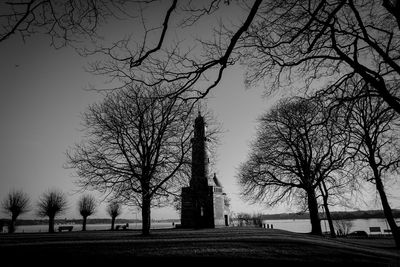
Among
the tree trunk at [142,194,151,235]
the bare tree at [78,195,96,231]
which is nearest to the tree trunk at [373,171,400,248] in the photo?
the tree trunk at [142,194,151,235]

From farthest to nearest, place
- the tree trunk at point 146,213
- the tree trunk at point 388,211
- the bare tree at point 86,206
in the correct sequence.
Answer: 1. the bare tree at point 86,206
2. the tree trunk at point 146,213
3. the tree trunk at point 388,211

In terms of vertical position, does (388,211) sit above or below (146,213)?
below

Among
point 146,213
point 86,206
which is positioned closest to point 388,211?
point 146,213

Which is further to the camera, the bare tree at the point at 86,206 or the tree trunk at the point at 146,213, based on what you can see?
the bare tree at the point at 86,206

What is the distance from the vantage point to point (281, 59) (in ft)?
24.8

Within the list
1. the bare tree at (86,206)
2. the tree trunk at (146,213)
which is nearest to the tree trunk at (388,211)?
the tree trunk at (146,213)

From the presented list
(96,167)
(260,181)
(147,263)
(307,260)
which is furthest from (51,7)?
(260,181)

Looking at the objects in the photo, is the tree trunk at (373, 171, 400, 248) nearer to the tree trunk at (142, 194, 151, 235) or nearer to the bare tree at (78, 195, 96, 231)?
the tree trunk at (142, 194, 151, 235)

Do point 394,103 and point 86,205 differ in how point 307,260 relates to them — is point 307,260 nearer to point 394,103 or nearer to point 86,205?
point 394,103

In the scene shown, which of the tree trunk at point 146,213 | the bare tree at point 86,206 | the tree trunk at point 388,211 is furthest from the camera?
the bare tree at point 86,206

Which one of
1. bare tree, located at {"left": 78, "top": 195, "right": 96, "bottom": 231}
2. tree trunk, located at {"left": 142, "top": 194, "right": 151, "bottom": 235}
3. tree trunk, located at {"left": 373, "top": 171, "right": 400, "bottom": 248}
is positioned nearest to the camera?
tree trunk, located at {"left": 373, "top": 171, "right": 400, "bottom": 248}

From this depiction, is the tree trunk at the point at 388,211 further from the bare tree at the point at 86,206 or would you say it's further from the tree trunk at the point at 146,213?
the bare tree at the point at 86,206

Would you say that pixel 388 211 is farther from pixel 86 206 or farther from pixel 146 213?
pixel 86 206

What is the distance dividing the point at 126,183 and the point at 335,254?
13.2 metres
